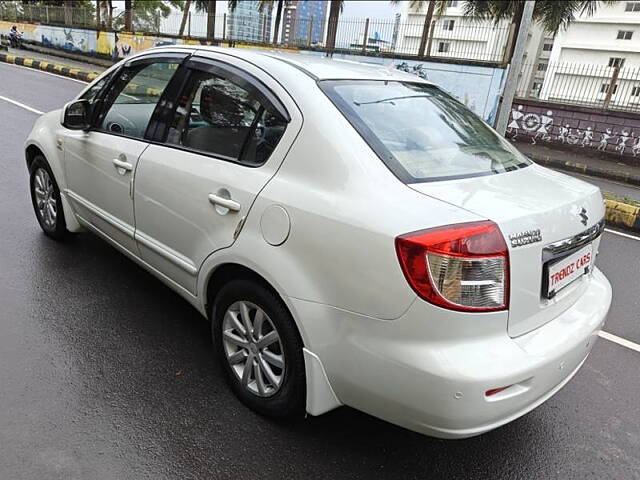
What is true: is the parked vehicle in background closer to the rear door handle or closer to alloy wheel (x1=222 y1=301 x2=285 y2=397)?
the rear door handle

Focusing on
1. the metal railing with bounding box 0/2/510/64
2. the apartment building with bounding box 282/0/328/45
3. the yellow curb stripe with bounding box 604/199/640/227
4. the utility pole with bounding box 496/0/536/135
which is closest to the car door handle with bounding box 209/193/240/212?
the yellow curb stripe with bounding box 604/199/640/227

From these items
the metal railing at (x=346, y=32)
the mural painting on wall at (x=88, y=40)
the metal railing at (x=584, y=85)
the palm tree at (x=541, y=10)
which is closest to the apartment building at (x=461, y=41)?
the metal railing at (x=346, y=32)

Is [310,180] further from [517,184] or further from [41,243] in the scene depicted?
[41,243]

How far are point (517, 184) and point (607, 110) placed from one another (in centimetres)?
1337

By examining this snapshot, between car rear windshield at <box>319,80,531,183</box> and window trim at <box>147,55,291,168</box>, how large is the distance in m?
0.26

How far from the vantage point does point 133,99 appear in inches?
141

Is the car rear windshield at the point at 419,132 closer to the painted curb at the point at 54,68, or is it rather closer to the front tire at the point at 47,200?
the front tire at the point at 47,200

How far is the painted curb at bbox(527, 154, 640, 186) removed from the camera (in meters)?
11.4

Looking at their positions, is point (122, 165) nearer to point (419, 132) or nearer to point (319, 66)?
point (319, 66)

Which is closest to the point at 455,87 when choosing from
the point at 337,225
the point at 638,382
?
the point at 638,382

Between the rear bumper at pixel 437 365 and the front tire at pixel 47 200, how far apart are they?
292 cm

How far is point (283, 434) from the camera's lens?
244 centimetres

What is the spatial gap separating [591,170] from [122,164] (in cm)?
1149

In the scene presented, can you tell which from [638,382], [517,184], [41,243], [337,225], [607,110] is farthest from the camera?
[607,110]
